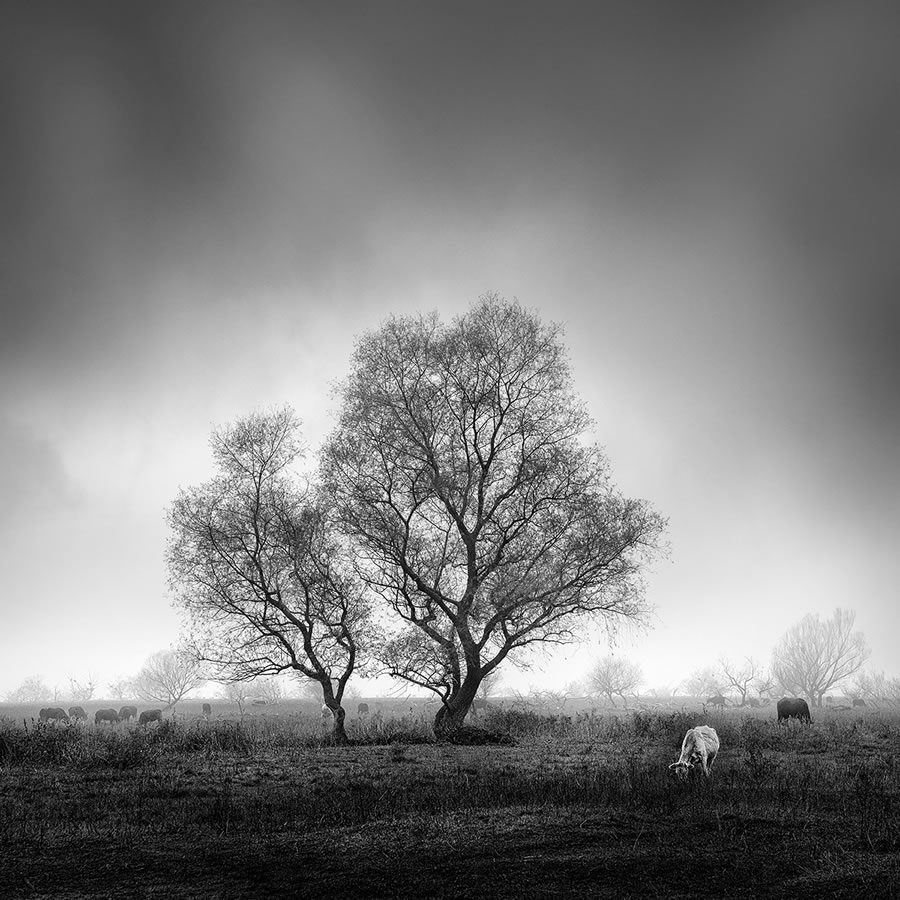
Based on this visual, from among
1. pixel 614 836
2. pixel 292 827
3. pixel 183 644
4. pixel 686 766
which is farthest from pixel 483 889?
pixel 183 644

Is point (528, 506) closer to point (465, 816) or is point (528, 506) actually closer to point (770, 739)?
point (770, 739)

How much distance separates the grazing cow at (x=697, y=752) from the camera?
12383 millimetres

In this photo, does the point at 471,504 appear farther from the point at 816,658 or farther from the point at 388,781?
the point at 816,658

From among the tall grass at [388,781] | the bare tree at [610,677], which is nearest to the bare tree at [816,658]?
the bare tree at [610,677]

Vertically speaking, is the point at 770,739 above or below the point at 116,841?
below

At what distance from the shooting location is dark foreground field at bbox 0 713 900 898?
6359 millimetres

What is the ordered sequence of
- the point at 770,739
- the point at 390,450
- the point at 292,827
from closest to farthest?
the point at 292,827 → the point at 770,739 → the point at 390,450

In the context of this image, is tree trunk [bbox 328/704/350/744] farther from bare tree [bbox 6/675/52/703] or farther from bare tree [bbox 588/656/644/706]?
bare tree [bbox 6/675/52/703]

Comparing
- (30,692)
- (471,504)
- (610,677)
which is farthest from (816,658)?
(30,692)

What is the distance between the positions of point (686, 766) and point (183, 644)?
15.8 metres

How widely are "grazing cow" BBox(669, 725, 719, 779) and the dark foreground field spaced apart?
440mm

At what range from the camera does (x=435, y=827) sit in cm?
830

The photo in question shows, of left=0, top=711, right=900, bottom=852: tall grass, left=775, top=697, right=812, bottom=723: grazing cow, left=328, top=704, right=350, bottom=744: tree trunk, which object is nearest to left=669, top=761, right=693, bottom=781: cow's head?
left=0, top=711, right=900, bottom=852: tall grass

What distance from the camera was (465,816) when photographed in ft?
29.4
